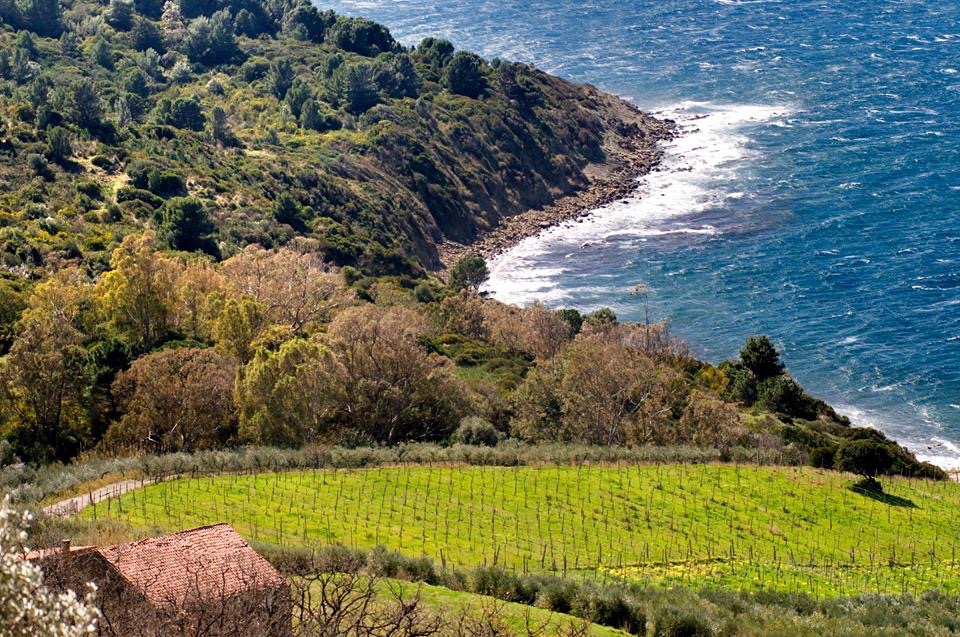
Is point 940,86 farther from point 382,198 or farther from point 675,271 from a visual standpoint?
point 382,198

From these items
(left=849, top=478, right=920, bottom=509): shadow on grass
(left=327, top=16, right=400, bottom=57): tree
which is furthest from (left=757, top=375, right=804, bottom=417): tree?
(left=327, top=16, right=400, bottom=57): tree

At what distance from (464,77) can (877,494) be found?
377 feet

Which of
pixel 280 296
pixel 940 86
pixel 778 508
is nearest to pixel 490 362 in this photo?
pixel 280 296

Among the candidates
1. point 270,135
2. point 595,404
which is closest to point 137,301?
point 595,404

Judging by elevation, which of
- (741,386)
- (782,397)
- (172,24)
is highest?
(172,24)

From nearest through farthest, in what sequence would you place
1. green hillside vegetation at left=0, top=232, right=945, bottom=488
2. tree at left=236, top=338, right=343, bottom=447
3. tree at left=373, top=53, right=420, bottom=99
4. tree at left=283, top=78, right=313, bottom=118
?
tree at left=236, top=338, right=343, bottom=447 < green hillside vegetation at left=0, top=232, right=945, bottom=488 < tree at left=283, top=78, right=313, bottom=118 < tree at left=373, top=53, right=420, bottom=99

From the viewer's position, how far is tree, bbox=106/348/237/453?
52.4 meters

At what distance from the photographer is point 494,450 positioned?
51.6 metres

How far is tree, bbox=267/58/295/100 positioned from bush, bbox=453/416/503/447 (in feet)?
338

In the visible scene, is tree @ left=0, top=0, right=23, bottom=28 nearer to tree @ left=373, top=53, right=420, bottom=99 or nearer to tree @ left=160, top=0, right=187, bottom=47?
tree @ left=160, top=0, right=187, bottom=47

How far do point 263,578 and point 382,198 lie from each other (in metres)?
101

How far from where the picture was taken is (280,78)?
500 ft

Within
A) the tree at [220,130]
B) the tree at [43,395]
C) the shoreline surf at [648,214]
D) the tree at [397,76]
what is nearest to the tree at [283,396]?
the tree at [43,395]

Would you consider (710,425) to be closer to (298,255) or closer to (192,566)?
(298,255)
